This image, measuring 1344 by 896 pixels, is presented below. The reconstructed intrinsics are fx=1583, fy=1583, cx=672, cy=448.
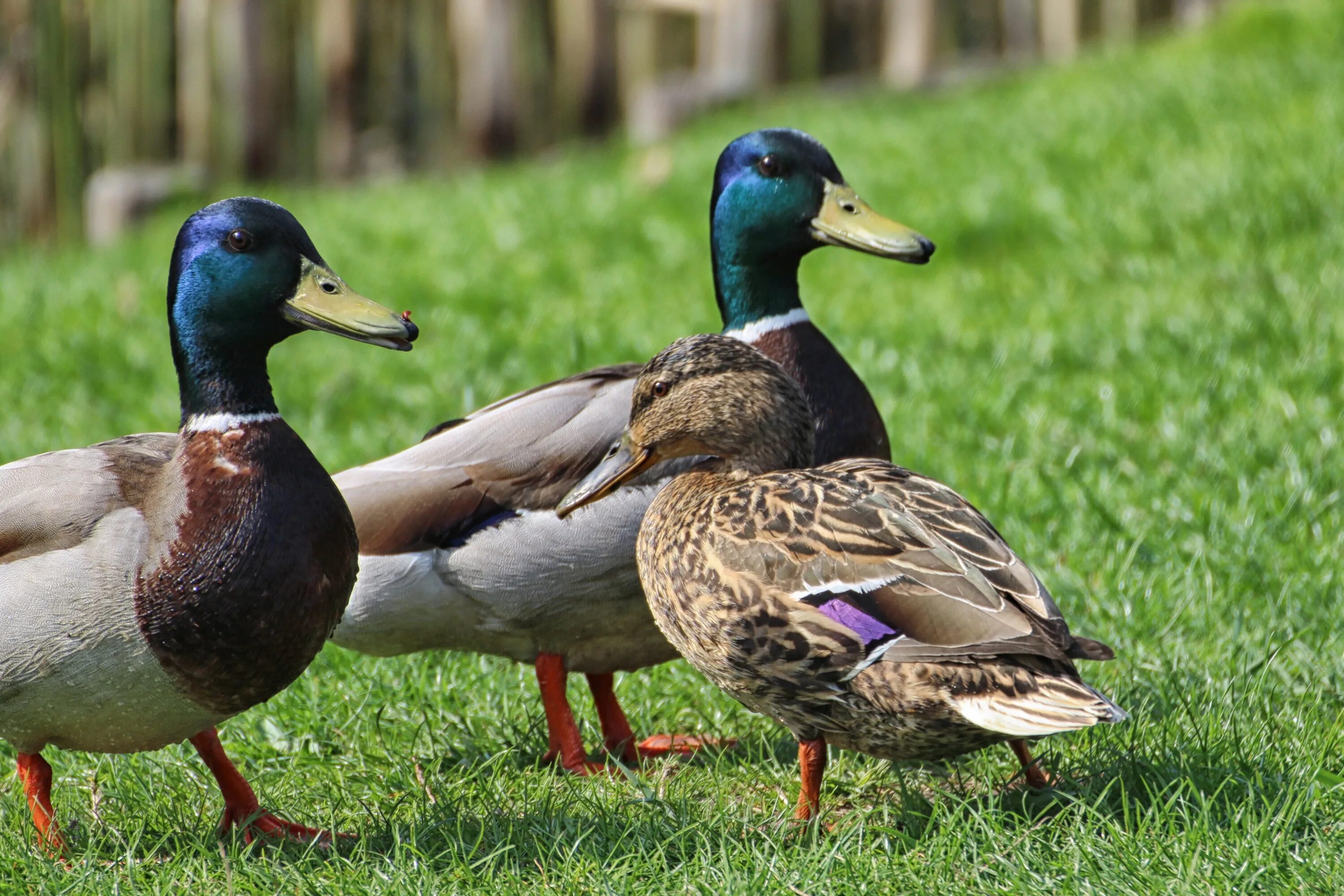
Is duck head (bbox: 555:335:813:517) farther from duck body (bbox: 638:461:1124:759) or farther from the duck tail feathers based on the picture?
the duck tail feathers

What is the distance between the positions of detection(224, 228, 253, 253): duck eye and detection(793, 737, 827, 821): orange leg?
1428mm

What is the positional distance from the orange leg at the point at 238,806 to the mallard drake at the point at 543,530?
0.50m

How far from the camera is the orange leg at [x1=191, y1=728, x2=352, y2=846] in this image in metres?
3.12

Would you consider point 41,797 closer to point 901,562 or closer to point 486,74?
point 901,562

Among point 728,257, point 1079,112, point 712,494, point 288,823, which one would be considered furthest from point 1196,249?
point 288,823

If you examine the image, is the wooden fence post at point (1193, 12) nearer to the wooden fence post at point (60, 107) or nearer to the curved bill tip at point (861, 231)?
the wooden fence post at point (60, 107)

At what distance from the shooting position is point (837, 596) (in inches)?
112

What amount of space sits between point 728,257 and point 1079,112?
5.57 m

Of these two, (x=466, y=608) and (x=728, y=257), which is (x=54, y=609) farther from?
(x=728, y=257)

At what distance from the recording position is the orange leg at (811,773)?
120 inches

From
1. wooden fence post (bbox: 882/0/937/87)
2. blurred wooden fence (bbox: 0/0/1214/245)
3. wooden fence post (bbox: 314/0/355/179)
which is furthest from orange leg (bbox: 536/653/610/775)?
wooden fence post (bbox: 882/0/937/87)

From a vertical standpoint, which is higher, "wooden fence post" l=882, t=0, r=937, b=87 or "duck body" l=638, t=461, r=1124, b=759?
"wooden fence post" l=882, t=0, r=937, b=87

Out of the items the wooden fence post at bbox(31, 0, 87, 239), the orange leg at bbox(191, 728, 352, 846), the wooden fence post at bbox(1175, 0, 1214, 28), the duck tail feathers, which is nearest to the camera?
the duck tail feathers

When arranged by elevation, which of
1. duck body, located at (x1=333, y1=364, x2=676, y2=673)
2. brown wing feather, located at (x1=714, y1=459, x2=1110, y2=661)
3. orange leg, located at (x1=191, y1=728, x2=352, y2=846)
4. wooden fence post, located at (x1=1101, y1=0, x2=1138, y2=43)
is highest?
wooden fence post, located at (x1=1101, y1=0, x2=1138, y2=43)
